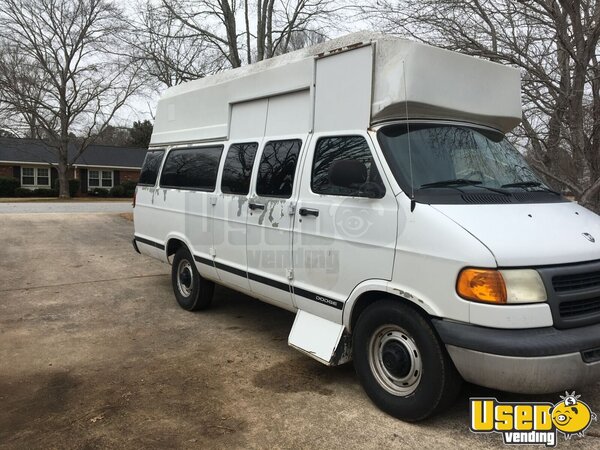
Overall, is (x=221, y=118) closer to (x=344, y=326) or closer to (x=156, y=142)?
(x=156, y=142)

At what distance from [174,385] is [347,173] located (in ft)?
7.53

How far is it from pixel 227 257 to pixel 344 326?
1896mm

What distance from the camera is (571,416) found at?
3336 mm

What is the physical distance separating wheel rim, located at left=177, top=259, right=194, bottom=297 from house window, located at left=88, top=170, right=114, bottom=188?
37747 millimetres

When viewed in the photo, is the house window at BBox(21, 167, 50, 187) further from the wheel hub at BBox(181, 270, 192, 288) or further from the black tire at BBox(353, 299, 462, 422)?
the black tire at BBox(353, 299, 462, 422)

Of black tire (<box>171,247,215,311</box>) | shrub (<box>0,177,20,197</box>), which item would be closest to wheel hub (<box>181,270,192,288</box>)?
black tire (<box>171,247,215,311</box>)

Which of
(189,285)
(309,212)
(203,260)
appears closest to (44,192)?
(189,285)

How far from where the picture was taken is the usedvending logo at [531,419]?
3.25 meters

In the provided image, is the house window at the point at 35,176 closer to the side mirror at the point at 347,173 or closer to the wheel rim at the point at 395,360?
the side mirror at the point at 347,173

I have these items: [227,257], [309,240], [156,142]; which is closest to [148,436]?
[309,240]

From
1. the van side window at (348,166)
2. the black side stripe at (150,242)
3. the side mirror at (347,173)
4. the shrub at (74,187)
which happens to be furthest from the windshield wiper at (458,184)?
the shrub at (74,187)

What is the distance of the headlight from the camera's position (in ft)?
9.51

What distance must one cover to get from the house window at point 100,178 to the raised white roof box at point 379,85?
39.3m

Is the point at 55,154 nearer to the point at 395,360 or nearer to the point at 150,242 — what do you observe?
the point at 150,242
